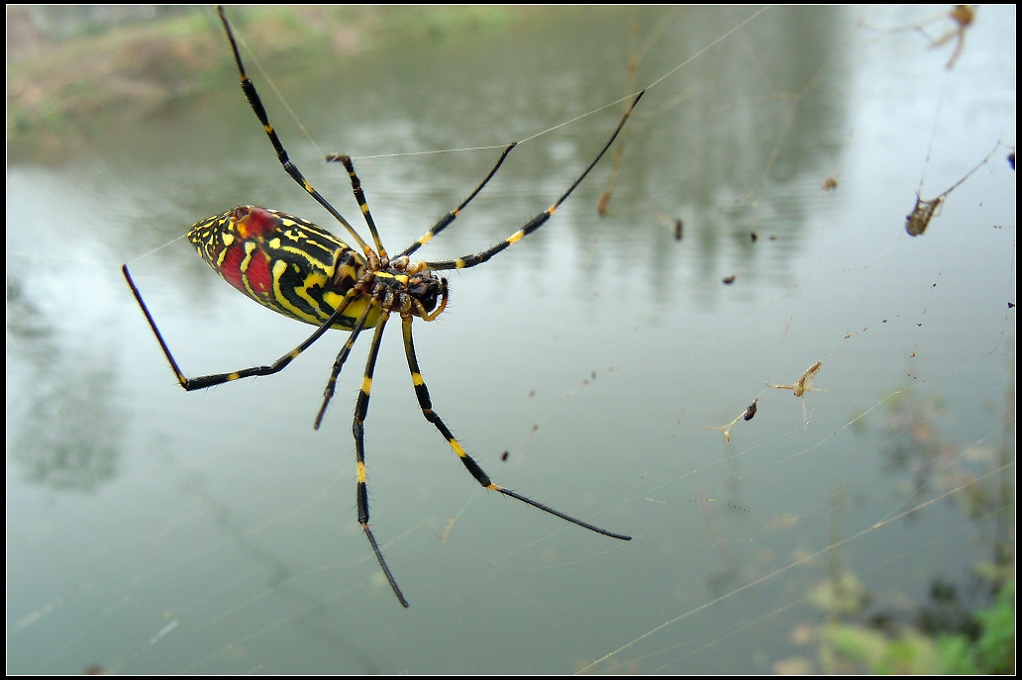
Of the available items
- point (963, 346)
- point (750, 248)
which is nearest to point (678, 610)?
point (963, 346)

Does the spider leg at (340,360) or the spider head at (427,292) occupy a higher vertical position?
the spider head at (427,292)

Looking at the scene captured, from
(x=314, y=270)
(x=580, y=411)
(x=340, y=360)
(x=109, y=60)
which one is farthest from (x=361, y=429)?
(x=109, y=60)

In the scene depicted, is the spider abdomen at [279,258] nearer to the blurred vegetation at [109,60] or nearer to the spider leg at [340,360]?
the spider leg at [340,360]

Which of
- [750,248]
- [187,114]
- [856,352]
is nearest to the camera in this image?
[856,352]

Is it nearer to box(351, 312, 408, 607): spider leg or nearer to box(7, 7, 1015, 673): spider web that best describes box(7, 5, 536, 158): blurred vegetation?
box(7, 7, 1015, 673): spider web

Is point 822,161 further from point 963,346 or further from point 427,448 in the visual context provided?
point 427,448

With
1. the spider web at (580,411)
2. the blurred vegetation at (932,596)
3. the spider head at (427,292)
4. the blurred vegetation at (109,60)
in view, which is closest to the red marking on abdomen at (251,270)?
the spider head at (427,292)
